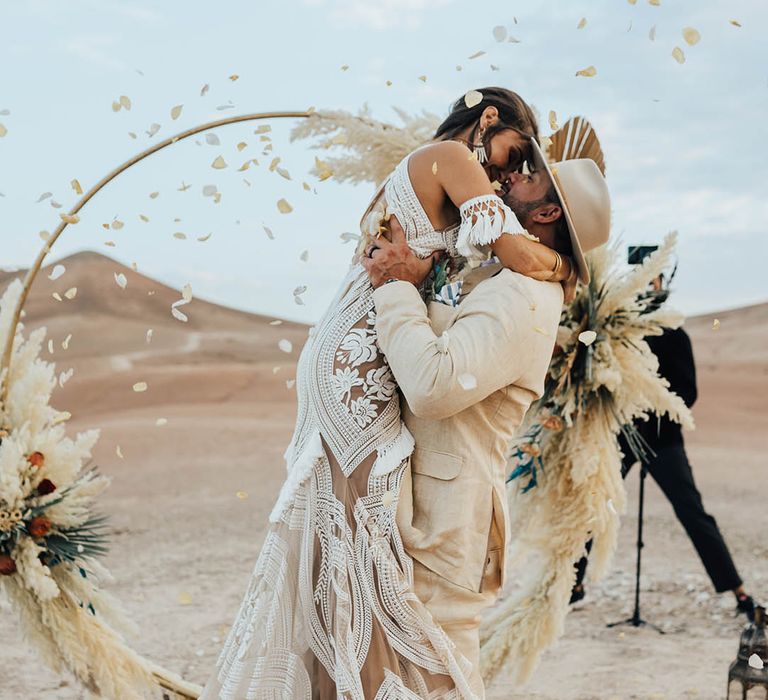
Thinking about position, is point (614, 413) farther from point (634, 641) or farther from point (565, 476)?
point (634, 641)

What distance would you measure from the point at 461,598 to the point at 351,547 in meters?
0.25

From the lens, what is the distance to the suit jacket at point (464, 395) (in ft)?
6.10

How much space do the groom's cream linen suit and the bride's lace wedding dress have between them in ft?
0.16

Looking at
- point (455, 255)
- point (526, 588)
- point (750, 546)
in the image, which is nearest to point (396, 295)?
point (455, 255)

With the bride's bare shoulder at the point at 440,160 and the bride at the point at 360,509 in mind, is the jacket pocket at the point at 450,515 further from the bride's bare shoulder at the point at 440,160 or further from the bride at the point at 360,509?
the bride's bare shoulder at the point at 440,160

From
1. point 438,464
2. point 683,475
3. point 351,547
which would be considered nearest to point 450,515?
point 438,464

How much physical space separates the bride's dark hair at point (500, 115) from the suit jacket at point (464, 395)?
351 millimetres

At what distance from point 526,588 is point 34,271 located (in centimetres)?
216

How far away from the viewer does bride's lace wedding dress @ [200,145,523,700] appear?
6.58 ft

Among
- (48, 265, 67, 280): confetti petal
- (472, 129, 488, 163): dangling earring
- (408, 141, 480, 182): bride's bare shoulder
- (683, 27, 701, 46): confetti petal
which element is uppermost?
(683, 27, 701, 46): confetti petal

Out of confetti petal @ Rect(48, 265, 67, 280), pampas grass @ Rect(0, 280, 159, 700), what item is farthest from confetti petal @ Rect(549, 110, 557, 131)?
pampas grass @ Rect(0, 280, 159, 700)

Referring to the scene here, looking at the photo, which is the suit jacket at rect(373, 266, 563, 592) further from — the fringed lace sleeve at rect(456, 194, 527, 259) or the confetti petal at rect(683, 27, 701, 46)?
the confetti petal at rect(683, 27, 701, 46)

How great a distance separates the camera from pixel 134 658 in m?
3.30

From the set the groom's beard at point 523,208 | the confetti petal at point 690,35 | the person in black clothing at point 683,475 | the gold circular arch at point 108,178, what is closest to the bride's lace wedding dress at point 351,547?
the groom's beard at point 523,208
